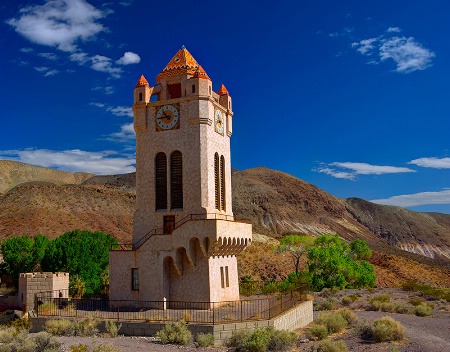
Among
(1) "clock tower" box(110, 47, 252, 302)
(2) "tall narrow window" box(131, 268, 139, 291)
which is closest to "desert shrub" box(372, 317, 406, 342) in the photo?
(1) "clock tower" box(110, 47, 252, 302)

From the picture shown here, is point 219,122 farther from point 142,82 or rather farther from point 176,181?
point 142,82

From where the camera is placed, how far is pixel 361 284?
5000 cm

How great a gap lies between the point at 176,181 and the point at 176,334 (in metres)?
11.2

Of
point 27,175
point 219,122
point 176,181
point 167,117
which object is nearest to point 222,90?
point 219,122

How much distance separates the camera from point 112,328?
22.5 m

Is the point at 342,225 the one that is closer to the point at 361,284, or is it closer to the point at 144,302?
the point at 361,284

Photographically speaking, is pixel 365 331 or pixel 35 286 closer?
pixel 365 331

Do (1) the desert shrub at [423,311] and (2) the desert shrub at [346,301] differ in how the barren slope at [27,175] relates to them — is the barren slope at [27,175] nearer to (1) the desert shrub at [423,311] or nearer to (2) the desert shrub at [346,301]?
(2) the desert shrub at [346,301]

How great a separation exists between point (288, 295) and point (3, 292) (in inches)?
887

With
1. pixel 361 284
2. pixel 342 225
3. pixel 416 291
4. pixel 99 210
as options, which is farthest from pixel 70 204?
A: pixel 342 225

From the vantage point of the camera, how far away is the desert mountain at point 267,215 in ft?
237

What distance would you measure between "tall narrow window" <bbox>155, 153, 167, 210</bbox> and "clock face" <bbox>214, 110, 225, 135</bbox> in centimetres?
380

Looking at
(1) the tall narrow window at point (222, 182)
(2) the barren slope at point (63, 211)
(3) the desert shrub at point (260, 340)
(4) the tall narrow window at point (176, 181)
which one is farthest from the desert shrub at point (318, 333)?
(2) the barren slope at point (63, 211)

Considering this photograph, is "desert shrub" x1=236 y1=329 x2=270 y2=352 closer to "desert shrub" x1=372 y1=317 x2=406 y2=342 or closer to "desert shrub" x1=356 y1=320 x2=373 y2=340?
"desert shrub" x1=372 y1=317 x2=406 y2=342
